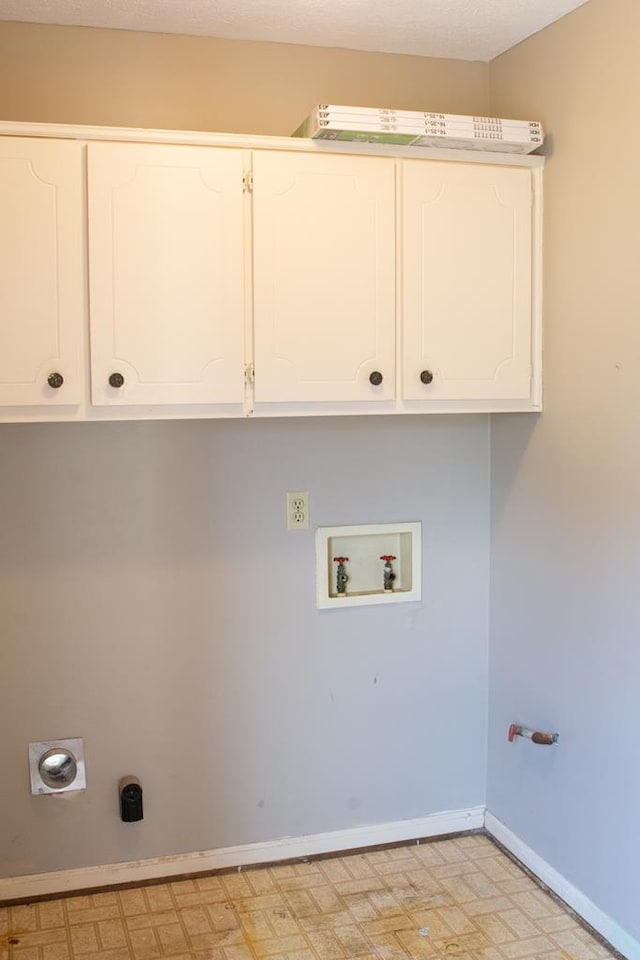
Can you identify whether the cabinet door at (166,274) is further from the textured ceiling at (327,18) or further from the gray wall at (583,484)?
the gray wall at (583,484)

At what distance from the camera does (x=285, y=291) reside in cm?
240

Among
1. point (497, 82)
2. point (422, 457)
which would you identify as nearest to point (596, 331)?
point (422, 457)

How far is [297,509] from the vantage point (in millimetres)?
2785

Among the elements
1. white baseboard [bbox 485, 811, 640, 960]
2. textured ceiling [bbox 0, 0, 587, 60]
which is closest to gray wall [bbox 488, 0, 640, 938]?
white baseboard [bbox 485, 811, 640, 960]

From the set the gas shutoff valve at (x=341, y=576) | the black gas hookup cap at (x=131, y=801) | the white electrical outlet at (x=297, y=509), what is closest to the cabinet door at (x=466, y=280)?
the white electrical outlet at (x=297, y=509)

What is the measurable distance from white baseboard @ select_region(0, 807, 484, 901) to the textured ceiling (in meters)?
2.31

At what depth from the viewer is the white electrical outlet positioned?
109 inches

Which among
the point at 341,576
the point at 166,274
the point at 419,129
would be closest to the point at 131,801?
the point at 341,576

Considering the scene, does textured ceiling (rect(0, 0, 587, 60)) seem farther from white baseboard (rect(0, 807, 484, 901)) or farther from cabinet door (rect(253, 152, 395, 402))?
white baseboard (rect(0, 807, 484, 901))

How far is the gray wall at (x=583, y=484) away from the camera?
2.29m

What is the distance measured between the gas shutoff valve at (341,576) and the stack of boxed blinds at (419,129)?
1.19 meters

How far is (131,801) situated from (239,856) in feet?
1.30

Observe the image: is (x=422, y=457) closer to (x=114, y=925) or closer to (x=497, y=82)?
(x=497, y=82)

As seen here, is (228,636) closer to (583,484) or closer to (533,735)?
(533,735)
